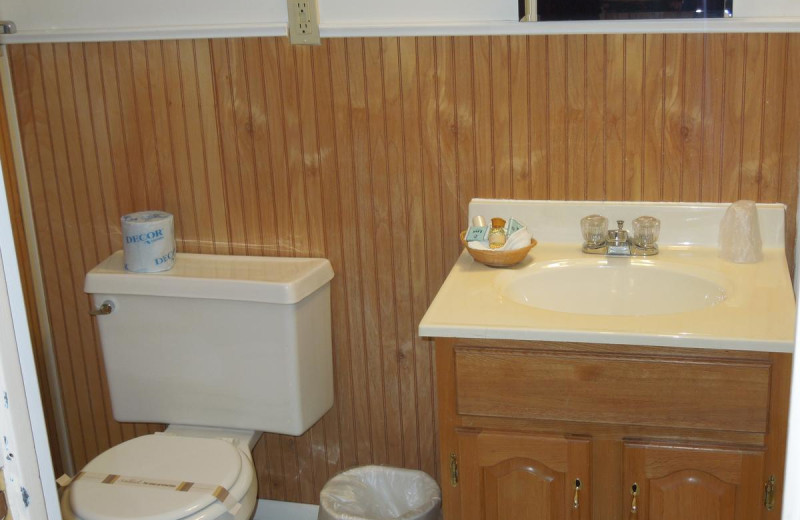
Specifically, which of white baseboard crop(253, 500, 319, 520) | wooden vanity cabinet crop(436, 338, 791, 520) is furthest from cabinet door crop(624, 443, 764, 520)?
white baseboard crop(253, 500, 319, 520)

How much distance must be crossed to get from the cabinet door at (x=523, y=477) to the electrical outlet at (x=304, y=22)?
956 mm

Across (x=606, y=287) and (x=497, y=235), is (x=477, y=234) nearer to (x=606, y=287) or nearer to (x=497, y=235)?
(x=497, y=235)

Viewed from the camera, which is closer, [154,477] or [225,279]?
[154,477]

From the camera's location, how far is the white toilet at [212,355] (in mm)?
2064

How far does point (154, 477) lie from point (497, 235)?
2.88ft

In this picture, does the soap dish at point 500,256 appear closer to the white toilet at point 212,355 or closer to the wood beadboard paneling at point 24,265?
the white toilet at point 212,355

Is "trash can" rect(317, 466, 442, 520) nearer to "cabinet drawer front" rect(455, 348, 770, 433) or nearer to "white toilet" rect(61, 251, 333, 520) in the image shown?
"white toilet" rect(61, 251, 333, 520)

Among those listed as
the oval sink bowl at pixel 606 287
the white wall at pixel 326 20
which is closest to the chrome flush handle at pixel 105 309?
the white wall at pixel 326 20

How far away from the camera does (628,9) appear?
1896 millimetres

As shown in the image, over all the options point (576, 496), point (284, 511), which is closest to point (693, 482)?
point (576, 496)

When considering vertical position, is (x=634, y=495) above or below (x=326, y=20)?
below

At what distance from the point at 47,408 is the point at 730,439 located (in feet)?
5.79

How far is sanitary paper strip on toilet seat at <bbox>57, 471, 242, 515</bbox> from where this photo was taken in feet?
6.16

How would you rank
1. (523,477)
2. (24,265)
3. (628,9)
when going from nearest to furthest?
1. (523,477)
2. (628,9)
3. (24,265)
